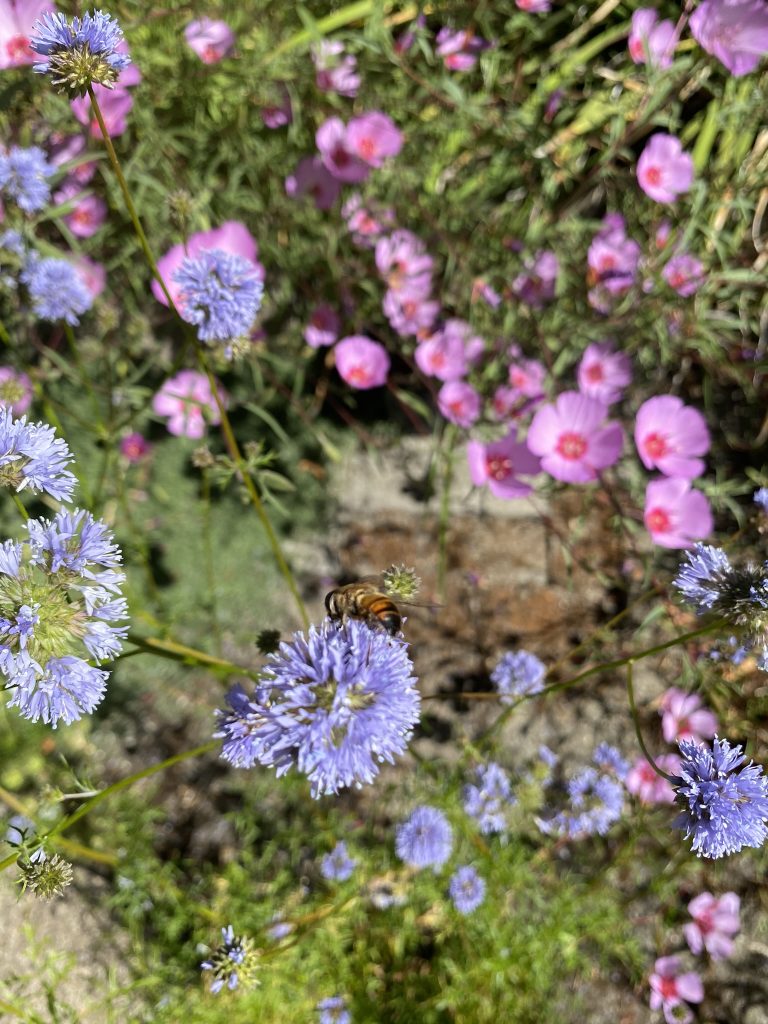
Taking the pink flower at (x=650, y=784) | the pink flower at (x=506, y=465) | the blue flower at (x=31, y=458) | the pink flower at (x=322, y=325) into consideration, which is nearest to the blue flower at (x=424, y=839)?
the pink flower at (x=650, y=784)

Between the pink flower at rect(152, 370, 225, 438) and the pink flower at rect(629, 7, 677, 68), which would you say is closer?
the pink flower at rect(629, 7, 677, 68)

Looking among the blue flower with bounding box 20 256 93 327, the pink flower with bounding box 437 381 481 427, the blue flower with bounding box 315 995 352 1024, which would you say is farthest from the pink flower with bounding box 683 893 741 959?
the blue flower with bounding box 20 256 93 327

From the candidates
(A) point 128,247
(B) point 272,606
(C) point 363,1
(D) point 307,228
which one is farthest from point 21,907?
(C) point 363,1

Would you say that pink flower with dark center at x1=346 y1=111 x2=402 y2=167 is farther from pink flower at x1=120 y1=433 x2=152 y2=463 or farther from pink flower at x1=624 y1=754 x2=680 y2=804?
pink flower at x1=624 y1=754 x2=680 y2=804

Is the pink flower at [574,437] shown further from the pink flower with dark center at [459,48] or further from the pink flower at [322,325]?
the pink flower with dark center at [459,48]

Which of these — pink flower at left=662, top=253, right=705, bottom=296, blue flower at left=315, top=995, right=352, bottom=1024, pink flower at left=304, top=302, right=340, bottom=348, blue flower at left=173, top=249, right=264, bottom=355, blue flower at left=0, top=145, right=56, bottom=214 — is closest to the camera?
blue flower at left=173, top=249, right=264, bottom=355

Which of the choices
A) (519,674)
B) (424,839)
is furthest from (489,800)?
(519,674)
